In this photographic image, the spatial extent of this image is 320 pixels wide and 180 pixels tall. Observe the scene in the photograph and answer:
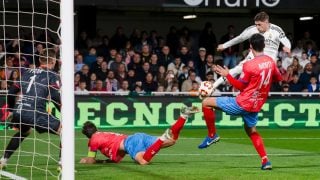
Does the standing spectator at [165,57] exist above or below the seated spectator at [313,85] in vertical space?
above

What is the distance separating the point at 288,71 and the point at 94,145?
534 inches

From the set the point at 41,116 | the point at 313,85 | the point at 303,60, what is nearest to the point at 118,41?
the point at 303,60

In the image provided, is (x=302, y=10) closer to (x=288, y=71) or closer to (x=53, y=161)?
(x=288, y=71)

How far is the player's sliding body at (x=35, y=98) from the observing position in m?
11.8

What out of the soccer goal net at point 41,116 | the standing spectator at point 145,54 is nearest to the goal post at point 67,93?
the soccer goal net at point 41,116

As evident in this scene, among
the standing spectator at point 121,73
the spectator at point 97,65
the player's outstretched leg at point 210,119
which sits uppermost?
the spectator at point 97,65

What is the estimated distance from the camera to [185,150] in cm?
1574

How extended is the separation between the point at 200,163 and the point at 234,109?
125cm

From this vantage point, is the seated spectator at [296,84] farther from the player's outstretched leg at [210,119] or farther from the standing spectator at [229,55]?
the player's outstretched leg at [210,119]

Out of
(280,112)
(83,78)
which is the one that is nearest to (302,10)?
(280,112)

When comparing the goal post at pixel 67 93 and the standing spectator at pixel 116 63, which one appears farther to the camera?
the standing spectator at pixel 116 63

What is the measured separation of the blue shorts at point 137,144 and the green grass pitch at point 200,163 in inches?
8.8

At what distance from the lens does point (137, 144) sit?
485 inches

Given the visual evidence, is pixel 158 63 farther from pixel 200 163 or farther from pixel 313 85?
pixel 200 163
